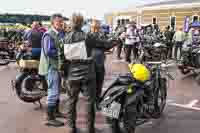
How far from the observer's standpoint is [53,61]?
618 cm

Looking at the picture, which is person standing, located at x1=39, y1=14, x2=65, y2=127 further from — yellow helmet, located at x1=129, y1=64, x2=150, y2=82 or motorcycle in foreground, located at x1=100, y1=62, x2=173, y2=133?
yellow helmet, located at x1=129, y1=64, x2=150, y2=82

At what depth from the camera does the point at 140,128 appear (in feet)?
20.1

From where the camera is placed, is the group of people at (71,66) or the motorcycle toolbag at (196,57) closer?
the group of people at (71,66)

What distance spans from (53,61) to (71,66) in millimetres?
768

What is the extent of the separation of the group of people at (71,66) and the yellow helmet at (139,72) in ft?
1.89

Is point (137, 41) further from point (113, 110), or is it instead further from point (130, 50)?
point (113, 110)

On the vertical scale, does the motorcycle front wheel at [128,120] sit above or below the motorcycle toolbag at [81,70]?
below

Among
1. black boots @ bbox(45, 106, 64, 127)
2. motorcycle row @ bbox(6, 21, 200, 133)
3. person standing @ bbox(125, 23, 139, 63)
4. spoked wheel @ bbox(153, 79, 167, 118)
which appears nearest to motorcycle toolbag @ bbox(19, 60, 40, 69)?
motorcycle row @ bbox(6, 21, 200, 133)

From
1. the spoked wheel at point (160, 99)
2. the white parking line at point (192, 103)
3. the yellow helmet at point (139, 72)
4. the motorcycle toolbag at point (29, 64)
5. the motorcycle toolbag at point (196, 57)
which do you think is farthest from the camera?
the motorcycle toolbag at point (196, 57)

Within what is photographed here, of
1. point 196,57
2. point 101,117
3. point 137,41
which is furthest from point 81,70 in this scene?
point 137,41

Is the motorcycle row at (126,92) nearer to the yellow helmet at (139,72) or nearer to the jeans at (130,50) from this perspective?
the yellow helmet at (139,72)

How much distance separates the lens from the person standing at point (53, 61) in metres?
6.11

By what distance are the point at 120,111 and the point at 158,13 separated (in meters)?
53.4

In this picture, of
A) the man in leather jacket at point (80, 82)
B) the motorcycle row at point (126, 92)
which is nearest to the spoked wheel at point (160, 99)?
the motorcycle row at point (126, 92)
